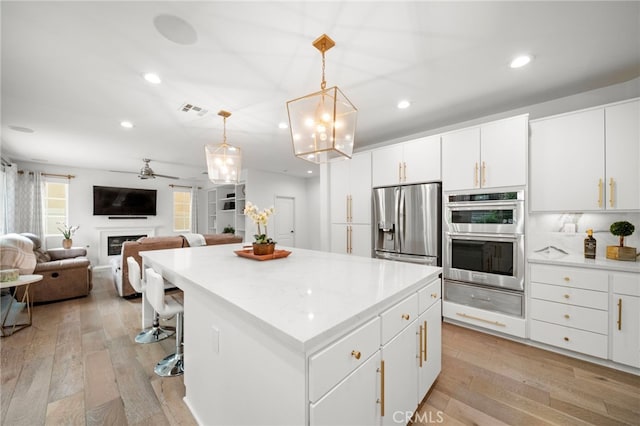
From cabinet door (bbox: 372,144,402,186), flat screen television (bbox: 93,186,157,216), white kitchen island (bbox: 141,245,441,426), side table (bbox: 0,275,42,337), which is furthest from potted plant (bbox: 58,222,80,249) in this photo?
cabinet door (bbox: 372,144,402,186)

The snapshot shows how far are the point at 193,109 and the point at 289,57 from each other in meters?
1.51

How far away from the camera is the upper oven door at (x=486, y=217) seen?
2467mm

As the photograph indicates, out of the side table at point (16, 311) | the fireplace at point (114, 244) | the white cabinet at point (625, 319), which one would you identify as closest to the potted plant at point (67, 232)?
the fireplace at point (114, 244)

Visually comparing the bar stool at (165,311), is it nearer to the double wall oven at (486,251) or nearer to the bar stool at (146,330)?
the bar stool at (146,330)

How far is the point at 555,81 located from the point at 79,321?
5.88m

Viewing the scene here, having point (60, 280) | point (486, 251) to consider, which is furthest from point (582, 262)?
point (60, 280)

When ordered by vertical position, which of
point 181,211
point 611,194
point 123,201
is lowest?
point 181,211

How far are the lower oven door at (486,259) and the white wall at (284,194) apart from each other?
4.49 meters

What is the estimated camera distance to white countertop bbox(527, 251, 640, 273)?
2.01 meters

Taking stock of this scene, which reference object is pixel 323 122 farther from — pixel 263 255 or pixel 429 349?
pixel 429 349

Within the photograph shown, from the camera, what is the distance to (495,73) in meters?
2.14

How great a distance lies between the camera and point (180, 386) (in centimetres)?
188

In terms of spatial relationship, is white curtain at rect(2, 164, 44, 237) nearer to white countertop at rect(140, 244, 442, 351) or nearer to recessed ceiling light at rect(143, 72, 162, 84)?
recessed ceiling light at rect(143, 72, 162, 84)

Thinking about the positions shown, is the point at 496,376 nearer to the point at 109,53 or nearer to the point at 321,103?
the point at 321,103
